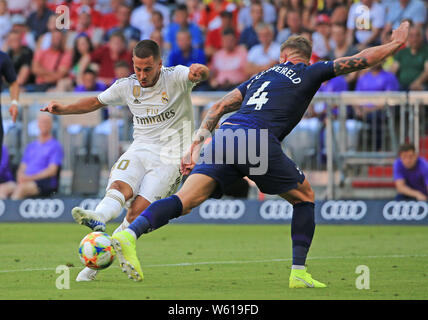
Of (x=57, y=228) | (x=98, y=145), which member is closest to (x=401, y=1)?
(x=98, y=145)

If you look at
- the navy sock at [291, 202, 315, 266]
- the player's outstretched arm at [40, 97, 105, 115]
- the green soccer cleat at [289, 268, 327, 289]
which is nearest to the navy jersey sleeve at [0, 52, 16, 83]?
the player's outstretched arm at [40, 97, 105, 115]

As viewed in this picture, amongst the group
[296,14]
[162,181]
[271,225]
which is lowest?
[271,225]

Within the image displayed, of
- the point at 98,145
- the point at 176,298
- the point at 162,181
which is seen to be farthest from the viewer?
the point at 98,145

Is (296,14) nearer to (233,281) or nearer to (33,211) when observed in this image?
(33,211)

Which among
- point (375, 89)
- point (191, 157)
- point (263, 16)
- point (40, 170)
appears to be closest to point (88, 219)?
point (191, 157)

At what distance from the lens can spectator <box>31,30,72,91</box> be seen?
1991cm

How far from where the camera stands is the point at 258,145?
8.13 m

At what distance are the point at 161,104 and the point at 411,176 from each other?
789 cm

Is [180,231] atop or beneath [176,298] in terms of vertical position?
beneath

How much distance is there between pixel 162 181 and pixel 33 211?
8.38 metres

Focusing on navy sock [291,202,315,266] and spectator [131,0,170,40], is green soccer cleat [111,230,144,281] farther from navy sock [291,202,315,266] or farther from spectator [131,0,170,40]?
spectator [131,0,170,40]

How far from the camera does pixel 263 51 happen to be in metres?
18.7

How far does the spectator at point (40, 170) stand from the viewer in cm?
1750

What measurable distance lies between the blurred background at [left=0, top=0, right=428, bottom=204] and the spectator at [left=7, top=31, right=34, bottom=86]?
0.09 ft
